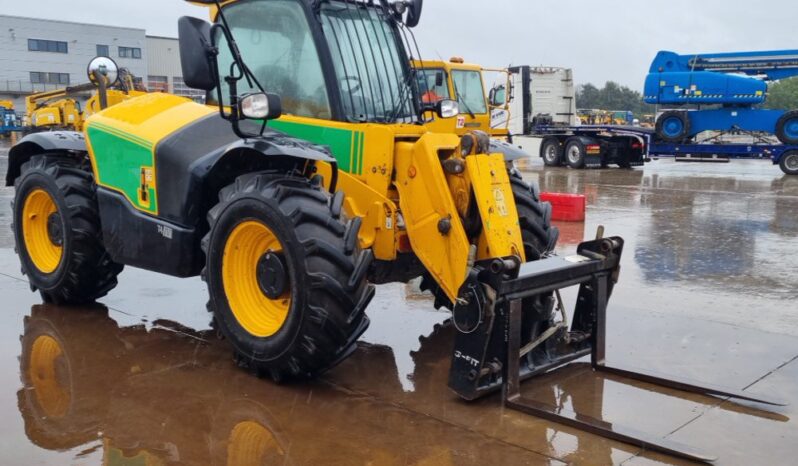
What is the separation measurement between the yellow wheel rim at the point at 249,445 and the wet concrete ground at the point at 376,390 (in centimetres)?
1

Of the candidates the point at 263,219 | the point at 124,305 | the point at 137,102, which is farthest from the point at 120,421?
the point at 137,102

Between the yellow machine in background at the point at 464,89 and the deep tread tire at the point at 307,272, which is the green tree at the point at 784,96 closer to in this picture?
the yellow machine in background at the point at 464,89

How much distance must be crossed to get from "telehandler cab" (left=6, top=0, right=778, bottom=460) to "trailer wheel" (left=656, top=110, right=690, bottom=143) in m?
18.5

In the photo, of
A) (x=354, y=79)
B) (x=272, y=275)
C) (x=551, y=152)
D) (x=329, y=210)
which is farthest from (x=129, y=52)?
(x=329, y=210)

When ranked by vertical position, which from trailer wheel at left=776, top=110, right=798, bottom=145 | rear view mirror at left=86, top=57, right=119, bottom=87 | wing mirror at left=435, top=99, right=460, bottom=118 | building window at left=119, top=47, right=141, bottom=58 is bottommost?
trailer wheel at left=776, top=110, right=798, bottom=145

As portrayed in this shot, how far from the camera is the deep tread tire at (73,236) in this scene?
5984mm

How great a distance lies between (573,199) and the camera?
436 inches

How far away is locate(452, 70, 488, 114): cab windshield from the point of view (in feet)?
58.1

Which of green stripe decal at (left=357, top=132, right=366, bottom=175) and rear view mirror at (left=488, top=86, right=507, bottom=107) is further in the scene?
rear view mirror at (left=488, top=86, right=507, bottom=107)

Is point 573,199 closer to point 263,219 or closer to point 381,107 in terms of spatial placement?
point 381,107

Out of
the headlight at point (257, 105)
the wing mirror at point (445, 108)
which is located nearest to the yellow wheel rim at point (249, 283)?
the headlight at point (257, 105)

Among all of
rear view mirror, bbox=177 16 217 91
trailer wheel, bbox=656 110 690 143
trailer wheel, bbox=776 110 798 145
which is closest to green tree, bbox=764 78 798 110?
trailer wheel, bbox=656 110 690 143

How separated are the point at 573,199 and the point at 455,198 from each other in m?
6.79

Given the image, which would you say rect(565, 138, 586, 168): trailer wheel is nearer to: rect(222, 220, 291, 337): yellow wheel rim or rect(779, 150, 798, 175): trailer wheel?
rect(779, 150, 798, 175): trailer wheel
